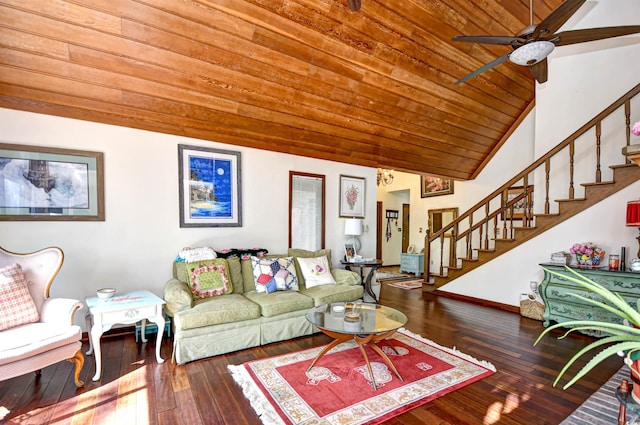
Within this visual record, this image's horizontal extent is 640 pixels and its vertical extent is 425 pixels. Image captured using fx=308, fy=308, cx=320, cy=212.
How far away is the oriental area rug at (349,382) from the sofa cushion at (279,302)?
18.5 inches

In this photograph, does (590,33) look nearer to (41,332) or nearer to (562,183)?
(562,183)

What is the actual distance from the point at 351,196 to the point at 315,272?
1.87 meters

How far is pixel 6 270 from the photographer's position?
8.09 ft

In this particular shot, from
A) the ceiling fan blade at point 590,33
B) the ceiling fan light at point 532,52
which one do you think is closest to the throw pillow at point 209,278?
the ceiling fan light at point 532,52

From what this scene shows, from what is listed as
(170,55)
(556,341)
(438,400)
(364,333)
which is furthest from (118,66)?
(556,341)

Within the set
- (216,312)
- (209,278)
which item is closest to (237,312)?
(216,312)

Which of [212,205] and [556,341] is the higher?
[212,205]

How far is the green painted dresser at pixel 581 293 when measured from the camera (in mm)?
3393

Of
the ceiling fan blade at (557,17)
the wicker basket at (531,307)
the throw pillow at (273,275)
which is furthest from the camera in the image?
the wicker basket at (531,307)

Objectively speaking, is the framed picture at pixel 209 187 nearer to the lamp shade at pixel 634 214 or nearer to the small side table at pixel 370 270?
the small side table at pixel 370 270

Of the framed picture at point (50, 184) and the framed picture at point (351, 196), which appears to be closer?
the framed picture at point (50, 184)

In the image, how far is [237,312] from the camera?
3.10 metres

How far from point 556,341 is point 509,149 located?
12.7 ft

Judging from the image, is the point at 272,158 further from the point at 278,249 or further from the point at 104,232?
the point at 104,232
